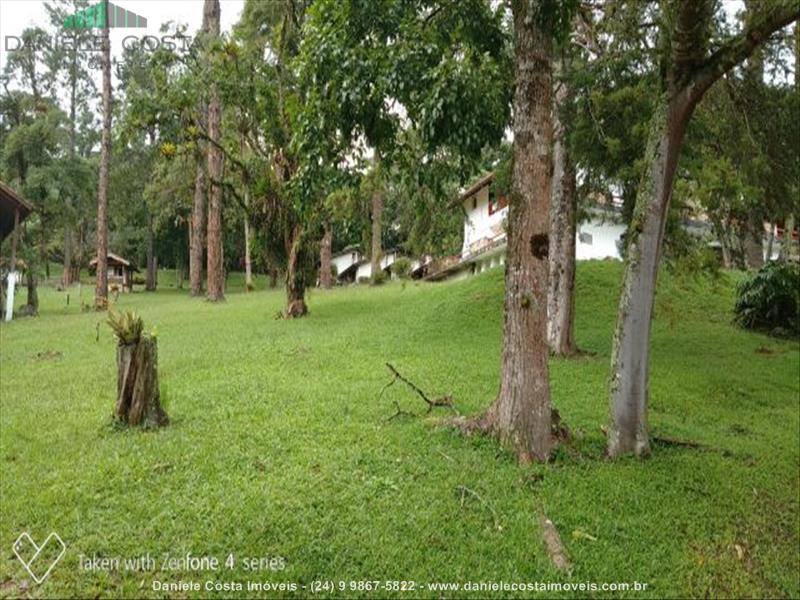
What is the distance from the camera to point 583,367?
9297mm

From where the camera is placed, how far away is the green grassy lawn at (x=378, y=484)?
370 cm

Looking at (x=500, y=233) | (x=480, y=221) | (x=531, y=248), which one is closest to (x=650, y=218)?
(x=531, y=248)

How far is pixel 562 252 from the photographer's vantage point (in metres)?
10.3

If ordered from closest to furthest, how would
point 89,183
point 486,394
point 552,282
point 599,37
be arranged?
point 486,394 < point 599,37 < point 552,282 < point 89,183

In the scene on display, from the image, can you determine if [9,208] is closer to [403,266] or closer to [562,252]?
[403,266]

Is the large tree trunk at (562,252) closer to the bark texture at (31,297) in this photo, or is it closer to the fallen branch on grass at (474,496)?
the fallen branch on grass at (474,496)

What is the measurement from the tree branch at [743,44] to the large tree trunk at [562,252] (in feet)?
16.0

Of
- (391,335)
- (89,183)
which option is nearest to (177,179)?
(89,183)

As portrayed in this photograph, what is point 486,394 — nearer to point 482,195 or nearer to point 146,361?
point 146,361

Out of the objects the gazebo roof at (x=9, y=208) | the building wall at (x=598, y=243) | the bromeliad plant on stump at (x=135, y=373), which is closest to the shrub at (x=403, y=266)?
the building wall at (x=598, y=243)

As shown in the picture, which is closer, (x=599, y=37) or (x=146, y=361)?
(x=146, y=361)

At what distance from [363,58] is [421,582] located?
494cm

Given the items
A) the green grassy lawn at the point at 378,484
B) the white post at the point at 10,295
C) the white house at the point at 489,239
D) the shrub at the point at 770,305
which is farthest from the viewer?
the white house at the point at 489,239

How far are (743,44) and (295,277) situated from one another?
11370 mm
